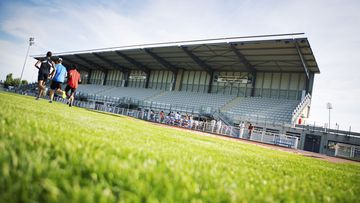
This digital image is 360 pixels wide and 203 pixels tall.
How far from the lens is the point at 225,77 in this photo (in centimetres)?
3703

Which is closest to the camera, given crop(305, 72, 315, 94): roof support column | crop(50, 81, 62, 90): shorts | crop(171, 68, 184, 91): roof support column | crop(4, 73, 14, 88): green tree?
crop(50, 81, 62, 90): shorts

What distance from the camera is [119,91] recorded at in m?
46.1

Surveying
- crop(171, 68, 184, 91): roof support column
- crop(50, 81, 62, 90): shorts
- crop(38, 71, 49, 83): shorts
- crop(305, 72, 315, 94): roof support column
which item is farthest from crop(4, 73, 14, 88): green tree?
crop(305, 72, 315, 94): roof support column

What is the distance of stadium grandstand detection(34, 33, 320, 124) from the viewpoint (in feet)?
85.9

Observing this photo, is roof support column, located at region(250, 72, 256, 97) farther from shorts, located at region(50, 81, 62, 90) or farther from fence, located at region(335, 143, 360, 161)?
shorts, located at region(50, 81, 62, 90)

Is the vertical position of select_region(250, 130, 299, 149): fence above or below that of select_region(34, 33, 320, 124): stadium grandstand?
below

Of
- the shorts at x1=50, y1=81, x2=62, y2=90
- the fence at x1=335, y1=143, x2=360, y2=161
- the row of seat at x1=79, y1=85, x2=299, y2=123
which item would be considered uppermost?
the row of seat at x1=79, y1=85, x2=299, y2=123

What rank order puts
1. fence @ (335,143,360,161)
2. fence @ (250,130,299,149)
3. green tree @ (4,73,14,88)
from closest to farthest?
fence @ (250,130,299,149), fence @ (335,143,360,161), green tree @ (4,73,14,88)

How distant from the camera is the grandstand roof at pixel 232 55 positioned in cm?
2448

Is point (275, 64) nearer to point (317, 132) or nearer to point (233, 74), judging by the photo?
point (233, 74)

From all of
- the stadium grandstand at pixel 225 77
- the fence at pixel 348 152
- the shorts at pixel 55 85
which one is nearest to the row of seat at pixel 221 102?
the stadium grandstand at pixel 225 77

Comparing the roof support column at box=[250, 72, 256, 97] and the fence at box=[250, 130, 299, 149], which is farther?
the roof support column at box=[250, 72, 256, 97]

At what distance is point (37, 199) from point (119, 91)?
46.9 metres

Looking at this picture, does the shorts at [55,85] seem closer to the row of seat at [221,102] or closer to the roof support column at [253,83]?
the row of seat at [221,102]
